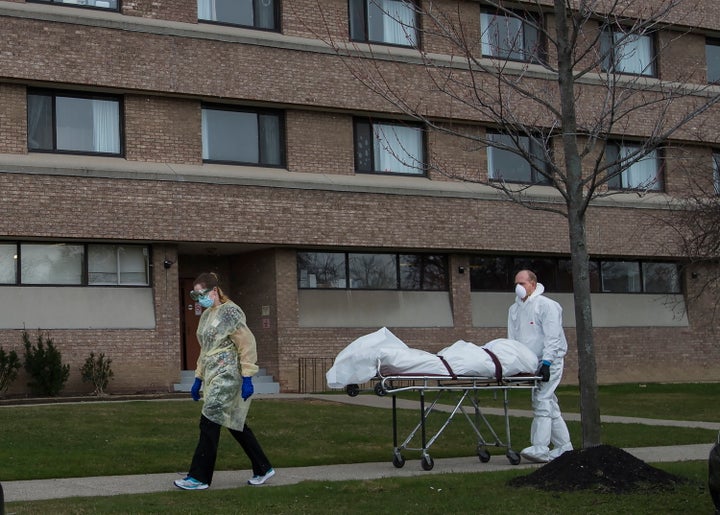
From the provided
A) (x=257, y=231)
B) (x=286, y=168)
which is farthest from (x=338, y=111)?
(x=257, y=231)

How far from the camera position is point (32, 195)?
2377 cm

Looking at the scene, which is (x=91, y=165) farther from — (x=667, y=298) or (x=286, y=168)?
(x=667, y=298)

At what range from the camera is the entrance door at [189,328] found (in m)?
27.8

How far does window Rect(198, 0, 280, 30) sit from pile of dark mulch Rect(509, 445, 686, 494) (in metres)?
18.8

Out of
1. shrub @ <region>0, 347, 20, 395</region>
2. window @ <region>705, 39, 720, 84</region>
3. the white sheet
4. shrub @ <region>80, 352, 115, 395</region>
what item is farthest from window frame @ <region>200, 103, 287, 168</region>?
the white sheet

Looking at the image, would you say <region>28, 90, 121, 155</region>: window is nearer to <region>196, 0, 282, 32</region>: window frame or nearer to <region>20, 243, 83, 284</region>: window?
<region>20, 243, 83, 284</region>: window

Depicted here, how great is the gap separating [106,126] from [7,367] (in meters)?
5.77

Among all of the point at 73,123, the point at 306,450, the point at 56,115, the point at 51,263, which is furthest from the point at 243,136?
the point at 306,450

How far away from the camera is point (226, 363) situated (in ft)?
34.6

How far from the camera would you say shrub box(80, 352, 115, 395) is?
23953mm

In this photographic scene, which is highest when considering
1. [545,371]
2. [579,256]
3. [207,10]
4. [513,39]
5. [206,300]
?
[207,10]

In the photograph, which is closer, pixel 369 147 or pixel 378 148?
pixel 369 147

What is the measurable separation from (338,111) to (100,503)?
19.1 meters

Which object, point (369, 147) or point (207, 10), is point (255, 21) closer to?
point (207, 10)
